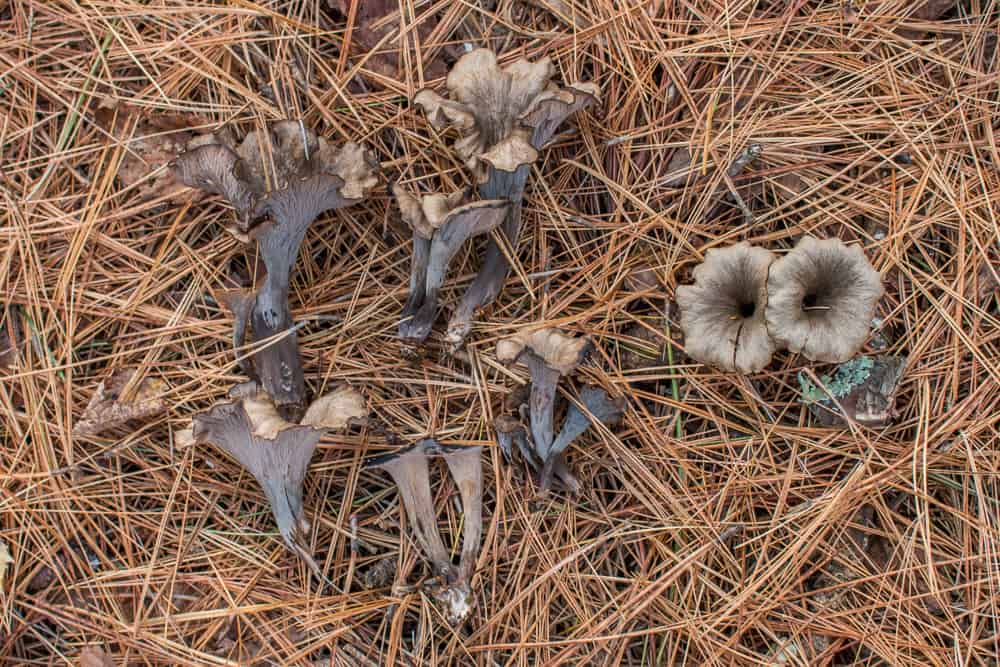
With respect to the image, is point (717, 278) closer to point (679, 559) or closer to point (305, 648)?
Answer: point (679, 559)

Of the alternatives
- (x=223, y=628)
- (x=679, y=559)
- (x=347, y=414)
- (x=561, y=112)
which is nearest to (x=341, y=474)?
(x=347, y=414)

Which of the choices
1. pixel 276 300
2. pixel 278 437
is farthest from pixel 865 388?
pixel 276 300

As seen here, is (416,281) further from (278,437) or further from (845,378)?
(845,378)

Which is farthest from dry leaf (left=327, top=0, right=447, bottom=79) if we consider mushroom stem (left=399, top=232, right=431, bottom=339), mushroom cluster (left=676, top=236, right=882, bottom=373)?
mushroom cluster (left=676, top=236, right=882, bottom=373)

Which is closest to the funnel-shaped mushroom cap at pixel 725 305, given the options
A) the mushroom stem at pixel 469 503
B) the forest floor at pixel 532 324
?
the forest floor at pixel 532 324

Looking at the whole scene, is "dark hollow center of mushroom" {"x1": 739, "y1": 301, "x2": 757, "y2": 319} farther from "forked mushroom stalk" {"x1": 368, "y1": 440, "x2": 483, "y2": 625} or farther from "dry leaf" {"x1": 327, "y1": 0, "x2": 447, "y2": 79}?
"dry leaf" {"x1": 327, "y1": 0, "x2": 447, "y2": 79}

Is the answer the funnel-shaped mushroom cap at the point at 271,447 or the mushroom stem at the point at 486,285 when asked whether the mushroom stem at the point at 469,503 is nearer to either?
the mushroom stem at the point at 486,285
